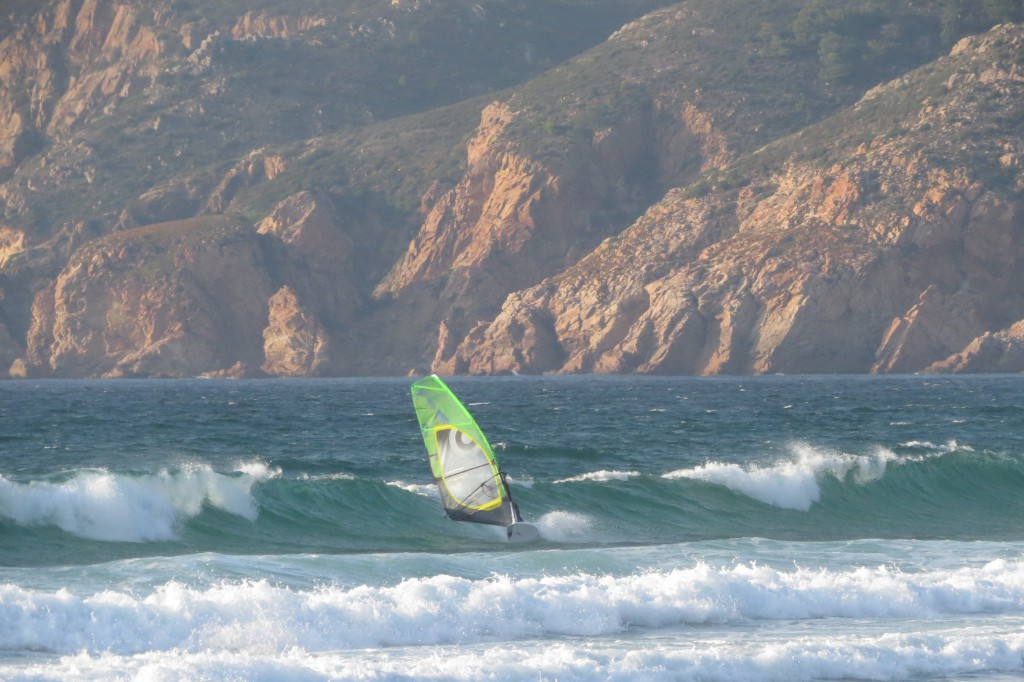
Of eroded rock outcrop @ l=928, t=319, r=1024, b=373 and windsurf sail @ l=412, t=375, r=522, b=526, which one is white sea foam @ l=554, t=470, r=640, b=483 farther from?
eroded rock outcrop @ l=928, t=319, r=1024, b=373

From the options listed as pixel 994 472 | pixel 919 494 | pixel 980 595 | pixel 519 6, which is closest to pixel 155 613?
pixel 980 595

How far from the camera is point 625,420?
52500 mm

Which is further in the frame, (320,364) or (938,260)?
(320,364)

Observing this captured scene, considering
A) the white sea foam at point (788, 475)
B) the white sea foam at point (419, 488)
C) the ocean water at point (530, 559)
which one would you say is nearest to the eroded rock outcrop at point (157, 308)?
the ocean water at point (530, 559)

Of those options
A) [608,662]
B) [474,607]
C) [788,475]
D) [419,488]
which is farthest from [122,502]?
[788,475]

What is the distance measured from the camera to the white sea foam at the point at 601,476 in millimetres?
31125

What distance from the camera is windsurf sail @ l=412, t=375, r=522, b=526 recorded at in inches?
799

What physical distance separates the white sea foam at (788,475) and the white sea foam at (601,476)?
38.7 inches

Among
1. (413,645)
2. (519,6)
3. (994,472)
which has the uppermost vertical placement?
(519,6)

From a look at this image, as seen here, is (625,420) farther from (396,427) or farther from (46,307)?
(46,307)

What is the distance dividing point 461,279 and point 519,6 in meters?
78.2

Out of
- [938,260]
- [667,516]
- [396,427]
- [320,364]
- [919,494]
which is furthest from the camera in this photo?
[320,364]

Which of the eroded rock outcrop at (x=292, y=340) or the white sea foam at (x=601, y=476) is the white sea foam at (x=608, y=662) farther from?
the eroded rock outcrop at (x=292, y=340)

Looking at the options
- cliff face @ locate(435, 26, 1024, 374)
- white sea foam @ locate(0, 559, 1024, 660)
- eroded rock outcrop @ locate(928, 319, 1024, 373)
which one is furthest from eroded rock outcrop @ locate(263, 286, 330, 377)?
white sea foam @ locate(0, 559, 1024, 660)
